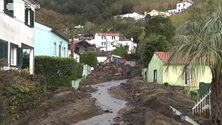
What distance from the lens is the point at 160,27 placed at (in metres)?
61.2

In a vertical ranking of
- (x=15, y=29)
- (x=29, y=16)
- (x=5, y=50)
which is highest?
(x=29, y=16)

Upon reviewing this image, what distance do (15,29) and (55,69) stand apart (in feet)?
32.1

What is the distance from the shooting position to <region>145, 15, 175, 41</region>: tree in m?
59.8

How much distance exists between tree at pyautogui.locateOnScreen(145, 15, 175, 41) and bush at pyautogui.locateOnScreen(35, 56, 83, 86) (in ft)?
118

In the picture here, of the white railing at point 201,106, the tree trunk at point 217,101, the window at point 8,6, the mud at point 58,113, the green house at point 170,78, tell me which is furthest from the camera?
the green house at point 170,78

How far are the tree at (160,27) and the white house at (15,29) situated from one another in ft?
139

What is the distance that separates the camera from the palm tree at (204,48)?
1003cm

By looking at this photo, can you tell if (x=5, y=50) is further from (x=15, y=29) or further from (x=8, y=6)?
(x=8, y=6)

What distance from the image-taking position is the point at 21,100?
13.4 m

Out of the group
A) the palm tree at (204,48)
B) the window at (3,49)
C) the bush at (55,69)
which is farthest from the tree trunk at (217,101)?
the bush at (55,69)

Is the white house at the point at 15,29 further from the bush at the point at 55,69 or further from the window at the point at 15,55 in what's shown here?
the bush at the point at 55,69

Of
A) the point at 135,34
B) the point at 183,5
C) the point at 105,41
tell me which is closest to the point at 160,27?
the point at 105,41

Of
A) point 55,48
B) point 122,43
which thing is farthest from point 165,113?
point 122,43

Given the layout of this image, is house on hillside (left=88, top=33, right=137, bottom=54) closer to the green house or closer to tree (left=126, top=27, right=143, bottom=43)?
tree (left=126, top=27, right=143, bottom=43)
